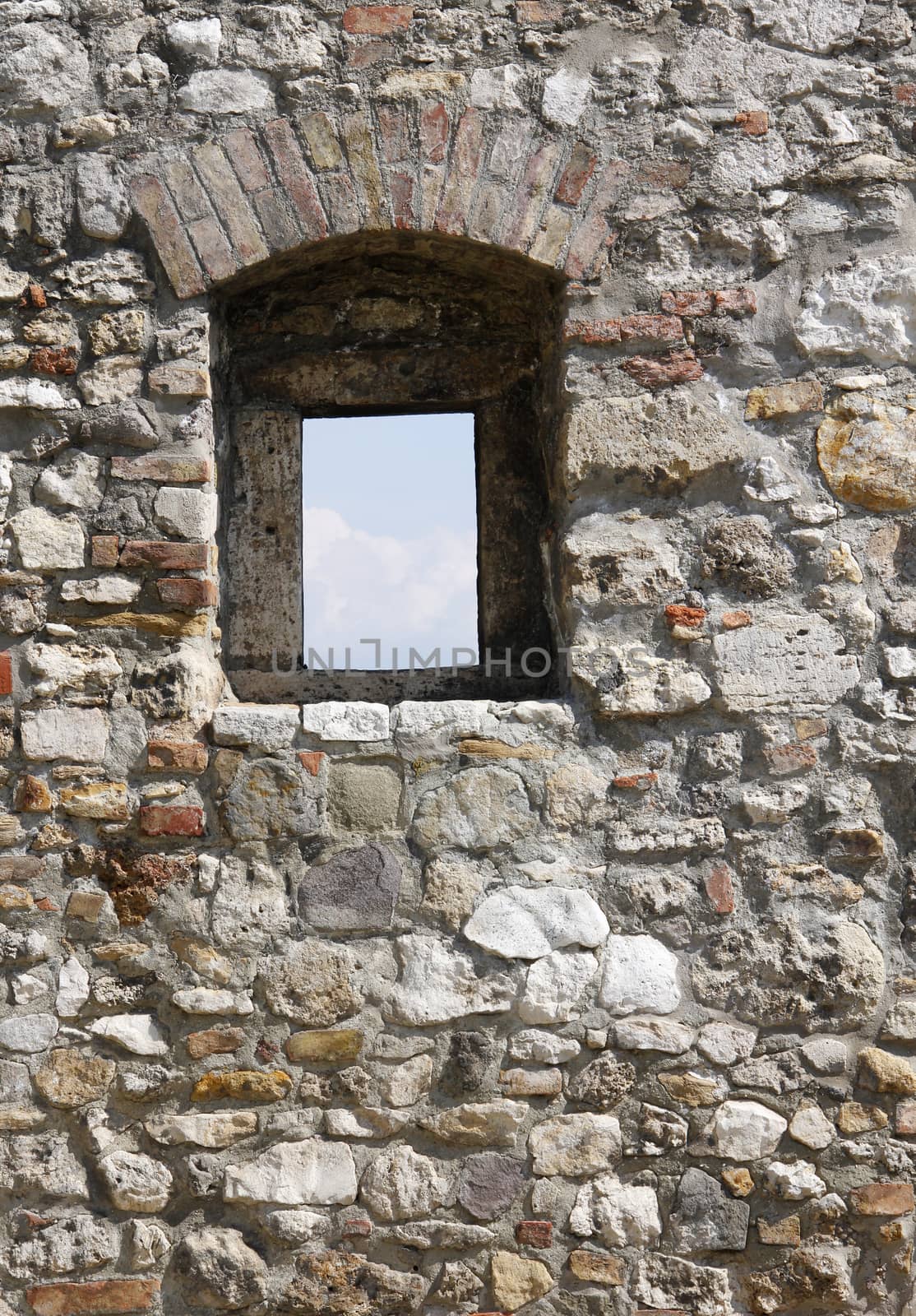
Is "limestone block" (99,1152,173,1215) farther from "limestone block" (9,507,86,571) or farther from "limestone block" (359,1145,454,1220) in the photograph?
"limestone block" (9,507,86,571)

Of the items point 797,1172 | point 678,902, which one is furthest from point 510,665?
point 797,1172

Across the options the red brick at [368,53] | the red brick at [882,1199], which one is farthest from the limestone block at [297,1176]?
the red brick at [368,53]

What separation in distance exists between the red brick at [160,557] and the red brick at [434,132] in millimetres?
1153

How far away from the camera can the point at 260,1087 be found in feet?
8.29

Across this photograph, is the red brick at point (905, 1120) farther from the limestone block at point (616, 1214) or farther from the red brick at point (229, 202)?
the red brick at point (229, 202)

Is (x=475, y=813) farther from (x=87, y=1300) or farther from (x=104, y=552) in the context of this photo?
(x=87, y=1300)

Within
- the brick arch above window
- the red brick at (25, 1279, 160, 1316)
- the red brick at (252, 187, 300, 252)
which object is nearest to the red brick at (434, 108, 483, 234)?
the brick arch above window

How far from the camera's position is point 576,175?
2.73 meters

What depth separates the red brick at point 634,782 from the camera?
104 inches

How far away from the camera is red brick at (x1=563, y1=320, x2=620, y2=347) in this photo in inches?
107

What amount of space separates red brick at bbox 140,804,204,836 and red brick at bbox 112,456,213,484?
0.79m

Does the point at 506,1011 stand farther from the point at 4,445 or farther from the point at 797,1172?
the point at 4,445

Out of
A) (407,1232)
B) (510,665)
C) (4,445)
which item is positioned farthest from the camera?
(510,665)

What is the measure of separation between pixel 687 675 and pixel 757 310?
3.11 feet
